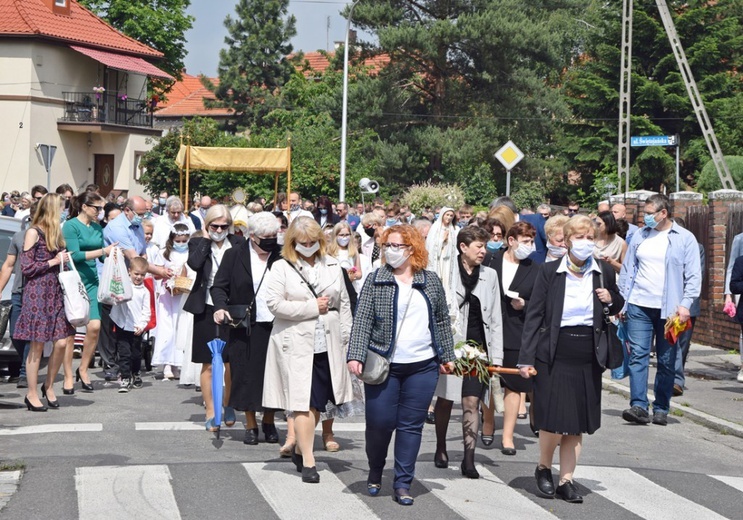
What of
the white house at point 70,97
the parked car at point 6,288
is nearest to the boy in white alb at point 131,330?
the parked car at point 6,288

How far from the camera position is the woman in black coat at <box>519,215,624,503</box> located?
796cm

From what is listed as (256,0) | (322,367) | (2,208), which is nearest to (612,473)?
(322,367)

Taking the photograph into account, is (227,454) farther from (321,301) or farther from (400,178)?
(400,178)

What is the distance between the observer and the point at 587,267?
8.16 metres

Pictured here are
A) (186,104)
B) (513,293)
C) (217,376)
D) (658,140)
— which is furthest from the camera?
(186,104)

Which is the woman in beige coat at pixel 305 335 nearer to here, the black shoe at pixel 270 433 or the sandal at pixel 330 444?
the sandal at pixel 330 444

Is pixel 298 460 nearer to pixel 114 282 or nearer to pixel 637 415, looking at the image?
pixel 637 415

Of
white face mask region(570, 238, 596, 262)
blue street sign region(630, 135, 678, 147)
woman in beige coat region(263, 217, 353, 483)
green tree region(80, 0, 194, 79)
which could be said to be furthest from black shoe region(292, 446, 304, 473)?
green tree region(80, 0, 194, 79)

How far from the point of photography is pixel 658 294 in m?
11.4

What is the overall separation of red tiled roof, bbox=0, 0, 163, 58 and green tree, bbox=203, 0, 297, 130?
2054 cm

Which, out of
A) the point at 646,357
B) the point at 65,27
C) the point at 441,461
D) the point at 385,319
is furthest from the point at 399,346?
the point at 65,27

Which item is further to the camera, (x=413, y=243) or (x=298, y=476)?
(x=298, y=476)

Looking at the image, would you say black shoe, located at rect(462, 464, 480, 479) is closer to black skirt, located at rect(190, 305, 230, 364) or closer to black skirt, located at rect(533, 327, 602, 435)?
black skirt, located at rect(533, 327, 602, 435)

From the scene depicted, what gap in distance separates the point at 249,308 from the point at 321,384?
1.20 m
